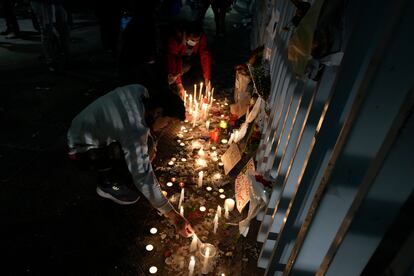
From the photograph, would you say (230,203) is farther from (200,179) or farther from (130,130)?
(130,130)

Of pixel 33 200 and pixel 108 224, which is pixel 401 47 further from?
pixel 33 200

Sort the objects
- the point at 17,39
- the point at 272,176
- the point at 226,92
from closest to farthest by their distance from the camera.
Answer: the point at 272,176 < the point at 226,92 < the point at 17,39

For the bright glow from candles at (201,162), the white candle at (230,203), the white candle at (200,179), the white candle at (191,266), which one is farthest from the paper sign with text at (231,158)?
the white candle at (191,266)

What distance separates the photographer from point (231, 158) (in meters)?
4.58

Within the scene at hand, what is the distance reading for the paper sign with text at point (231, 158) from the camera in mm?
4457

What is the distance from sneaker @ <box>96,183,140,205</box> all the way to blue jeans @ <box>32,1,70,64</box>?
578 centimetres

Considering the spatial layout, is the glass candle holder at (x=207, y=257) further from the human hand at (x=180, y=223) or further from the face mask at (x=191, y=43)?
the face mask at (x=191, y=43)

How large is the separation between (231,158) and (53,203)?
109 inches

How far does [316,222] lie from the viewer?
5.49 feet

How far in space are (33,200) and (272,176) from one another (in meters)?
3.38

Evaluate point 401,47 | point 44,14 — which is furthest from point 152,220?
point 44,14

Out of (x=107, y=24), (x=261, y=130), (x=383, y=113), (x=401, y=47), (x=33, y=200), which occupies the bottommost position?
(x=33, y=200)

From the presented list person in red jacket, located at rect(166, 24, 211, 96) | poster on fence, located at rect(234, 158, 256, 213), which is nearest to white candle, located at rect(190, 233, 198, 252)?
poster on fence, located at rect(234, 158, 256, 213)

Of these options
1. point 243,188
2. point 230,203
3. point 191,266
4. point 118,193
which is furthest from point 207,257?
point 118,193
